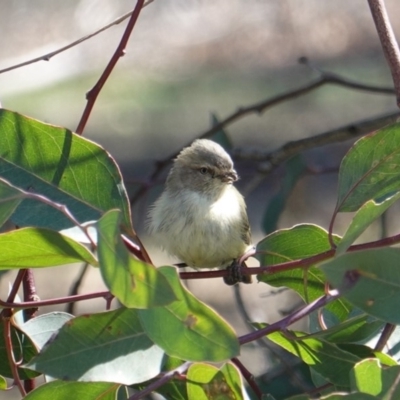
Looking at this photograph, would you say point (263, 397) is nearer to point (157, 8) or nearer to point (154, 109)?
point (154, 109)

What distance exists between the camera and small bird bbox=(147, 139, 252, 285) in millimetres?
3621

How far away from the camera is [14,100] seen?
39.7ft

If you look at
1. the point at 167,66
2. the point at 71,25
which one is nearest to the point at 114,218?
the point at 167,66

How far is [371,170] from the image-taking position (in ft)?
6.44

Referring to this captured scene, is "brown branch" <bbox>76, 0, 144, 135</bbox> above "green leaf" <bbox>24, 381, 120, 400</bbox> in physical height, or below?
above

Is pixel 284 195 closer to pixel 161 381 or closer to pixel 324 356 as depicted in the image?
pixel 324 356

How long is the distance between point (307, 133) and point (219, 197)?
23.4 ft

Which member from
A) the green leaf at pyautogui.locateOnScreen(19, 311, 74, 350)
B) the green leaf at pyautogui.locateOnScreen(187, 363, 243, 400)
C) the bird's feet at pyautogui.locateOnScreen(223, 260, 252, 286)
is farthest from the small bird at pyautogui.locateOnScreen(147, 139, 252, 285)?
the green leaf at pyautogui.locateOnScreen(187, 363, 243, 400)

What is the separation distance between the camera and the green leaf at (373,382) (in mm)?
1547

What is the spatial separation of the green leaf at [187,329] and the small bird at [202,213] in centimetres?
202

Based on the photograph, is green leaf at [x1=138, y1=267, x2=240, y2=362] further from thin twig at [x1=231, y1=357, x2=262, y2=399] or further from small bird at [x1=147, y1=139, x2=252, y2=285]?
small bird at [x1=147, y1=139, x2=252, y2=285]

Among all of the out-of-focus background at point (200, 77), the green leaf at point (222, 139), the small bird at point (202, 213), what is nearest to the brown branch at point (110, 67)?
the small bird at point (202, 213)

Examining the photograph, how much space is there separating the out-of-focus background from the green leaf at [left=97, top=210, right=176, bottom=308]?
4769 millimetres

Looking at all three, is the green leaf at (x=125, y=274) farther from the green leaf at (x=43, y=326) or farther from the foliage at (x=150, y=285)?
the green leaf at (x=43, y=326)
